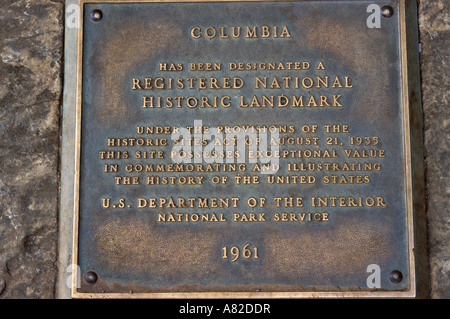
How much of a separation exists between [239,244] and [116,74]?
118cm

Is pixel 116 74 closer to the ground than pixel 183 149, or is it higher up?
higher up

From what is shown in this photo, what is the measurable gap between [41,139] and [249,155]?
1214 millimetres

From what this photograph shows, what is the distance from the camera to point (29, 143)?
8.46ft

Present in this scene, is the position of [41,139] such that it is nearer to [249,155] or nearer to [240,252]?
[249,155]

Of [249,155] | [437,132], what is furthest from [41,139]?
[437,132]

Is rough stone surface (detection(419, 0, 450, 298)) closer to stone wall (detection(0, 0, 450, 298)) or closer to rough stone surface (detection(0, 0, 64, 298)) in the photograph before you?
stone wall (detection(0, 0, 450, 298))

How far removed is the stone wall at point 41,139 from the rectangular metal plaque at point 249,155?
0.17 metres

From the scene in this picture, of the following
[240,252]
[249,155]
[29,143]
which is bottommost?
[240,252]

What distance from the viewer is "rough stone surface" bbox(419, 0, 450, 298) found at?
2.48m

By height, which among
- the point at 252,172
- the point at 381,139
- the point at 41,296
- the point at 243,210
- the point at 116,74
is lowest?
the point at 41,296

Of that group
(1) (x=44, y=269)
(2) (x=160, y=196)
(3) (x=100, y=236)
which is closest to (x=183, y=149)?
(2) (x=160, y=196)

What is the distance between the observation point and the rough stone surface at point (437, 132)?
248 centimetres

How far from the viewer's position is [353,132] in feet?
8.07

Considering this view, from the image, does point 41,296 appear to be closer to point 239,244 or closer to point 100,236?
point 100,236
